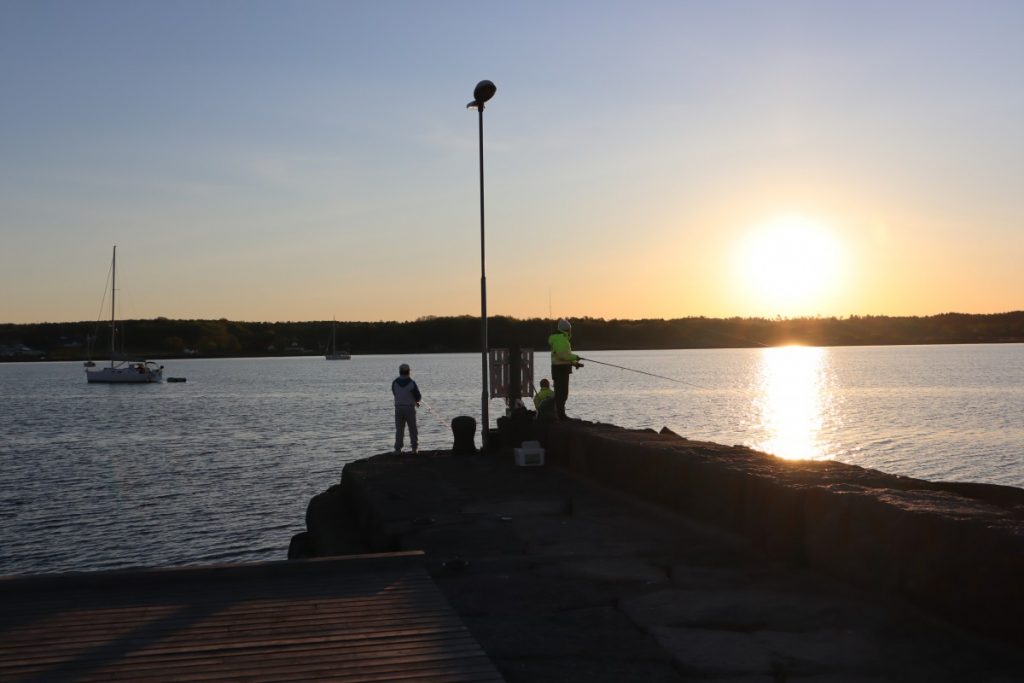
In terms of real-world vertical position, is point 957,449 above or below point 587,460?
below

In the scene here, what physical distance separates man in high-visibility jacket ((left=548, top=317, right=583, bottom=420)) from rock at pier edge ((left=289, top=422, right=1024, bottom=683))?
4977 mm

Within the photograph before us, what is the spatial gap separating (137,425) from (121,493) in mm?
26306

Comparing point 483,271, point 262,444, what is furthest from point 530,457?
point 262,444

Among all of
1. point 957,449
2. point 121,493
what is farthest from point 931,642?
point 957,449

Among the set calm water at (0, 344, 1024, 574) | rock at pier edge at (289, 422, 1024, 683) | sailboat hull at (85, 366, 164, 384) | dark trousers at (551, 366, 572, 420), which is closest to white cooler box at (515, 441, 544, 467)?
dark trousers at (551, 366, 572, 420)

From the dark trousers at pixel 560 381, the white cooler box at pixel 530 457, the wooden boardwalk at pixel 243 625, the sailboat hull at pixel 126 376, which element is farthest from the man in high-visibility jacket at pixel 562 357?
the sailboat hull at pixel 126 376

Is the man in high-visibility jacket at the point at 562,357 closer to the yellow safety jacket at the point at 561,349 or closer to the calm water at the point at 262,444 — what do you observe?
the yellow safety jacket at the point at 561,349

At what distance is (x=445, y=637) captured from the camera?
557 centimetres

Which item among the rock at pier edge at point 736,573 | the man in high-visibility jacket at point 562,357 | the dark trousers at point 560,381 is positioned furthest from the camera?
the dark trousers at point 560,381

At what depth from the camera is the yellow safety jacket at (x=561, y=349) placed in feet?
52.1

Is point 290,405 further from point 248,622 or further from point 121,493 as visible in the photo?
point 248,622

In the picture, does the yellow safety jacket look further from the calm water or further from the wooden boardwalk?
the wooden boardwalk

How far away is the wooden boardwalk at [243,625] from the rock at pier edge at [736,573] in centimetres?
35

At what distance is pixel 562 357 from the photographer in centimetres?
1593
